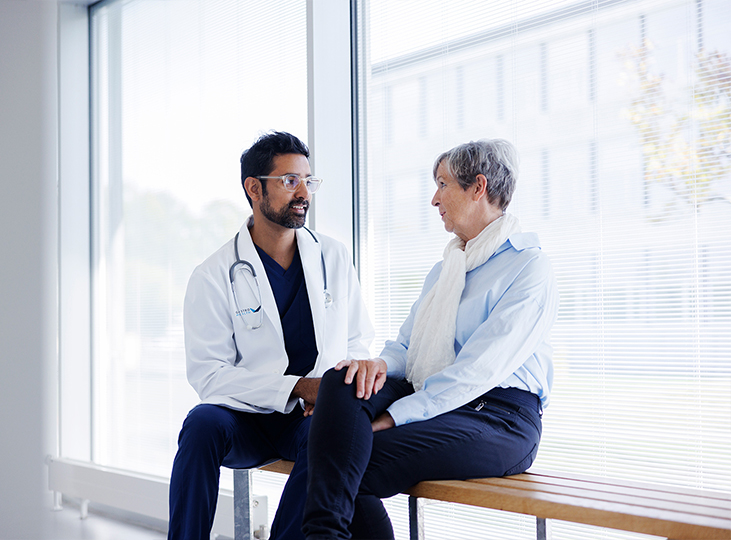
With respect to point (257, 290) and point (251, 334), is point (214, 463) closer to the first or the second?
point (251, 334)

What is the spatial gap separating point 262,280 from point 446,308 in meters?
0.66

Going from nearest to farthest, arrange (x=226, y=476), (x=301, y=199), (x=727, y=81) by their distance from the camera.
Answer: (x=727, y=81)
(x=301, y=199)
(x=226, y=476)

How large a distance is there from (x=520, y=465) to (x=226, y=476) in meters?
1.77

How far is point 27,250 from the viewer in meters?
3.61

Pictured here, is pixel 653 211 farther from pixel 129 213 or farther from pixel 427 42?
pixel 129 213

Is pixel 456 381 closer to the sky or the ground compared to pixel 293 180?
closer to the ground

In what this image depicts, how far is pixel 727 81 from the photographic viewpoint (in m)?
1.80

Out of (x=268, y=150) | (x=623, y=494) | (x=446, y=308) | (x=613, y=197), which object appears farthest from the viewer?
(x=268, y=150)

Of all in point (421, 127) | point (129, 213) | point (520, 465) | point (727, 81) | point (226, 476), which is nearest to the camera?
point (520, 465)

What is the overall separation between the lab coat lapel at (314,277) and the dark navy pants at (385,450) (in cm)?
48

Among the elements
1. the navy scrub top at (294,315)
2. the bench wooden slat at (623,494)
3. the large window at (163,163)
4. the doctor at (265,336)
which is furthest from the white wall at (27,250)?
the bench wooden slat at (623,494)

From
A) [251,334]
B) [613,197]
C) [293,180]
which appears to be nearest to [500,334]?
[613,197]

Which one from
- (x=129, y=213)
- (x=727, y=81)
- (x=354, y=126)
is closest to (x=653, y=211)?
(x=727, y=81)

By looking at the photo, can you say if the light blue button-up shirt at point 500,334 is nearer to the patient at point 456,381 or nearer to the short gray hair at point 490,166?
the patient at point 456,381
